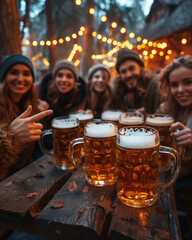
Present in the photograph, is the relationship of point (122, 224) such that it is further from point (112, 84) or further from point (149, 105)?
point (112, 84)

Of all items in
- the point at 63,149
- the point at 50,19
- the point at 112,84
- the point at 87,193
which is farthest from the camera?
the point at 50,19

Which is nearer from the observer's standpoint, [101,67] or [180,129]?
[180,129]

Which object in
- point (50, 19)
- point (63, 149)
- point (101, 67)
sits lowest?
point (63, 149)

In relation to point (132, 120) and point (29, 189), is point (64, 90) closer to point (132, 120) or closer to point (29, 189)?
point (132, 120)

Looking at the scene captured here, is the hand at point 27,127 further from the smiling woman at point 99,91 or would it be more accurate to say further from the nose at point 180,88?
the smiling woman at point 99,91

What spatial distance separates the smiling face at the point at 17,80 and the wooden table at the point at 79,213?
1.23 m

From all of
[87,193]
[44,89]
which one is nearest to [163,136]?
[87,193]

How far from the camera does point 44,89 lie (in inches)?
124

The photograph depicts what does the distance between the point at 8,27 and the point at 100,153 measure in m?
2.77

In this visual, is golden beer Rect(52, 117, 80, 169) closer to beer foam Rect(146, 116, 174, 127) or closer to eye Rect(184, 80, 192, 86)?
beer foam Rect(146, 116, 174, 127)

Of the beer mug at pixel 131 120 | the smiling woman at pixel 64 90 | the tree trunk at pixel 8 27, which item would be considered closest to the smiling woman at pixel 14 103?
the smiling woman at pixel 64 90

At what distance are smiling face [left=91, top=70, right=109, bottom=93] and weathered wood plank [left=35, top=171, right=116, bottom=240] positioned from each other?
2364 mm

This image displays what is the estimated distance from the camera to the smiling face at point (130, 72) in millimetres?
2905

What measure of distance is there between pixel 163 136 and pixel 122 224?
731 millimetres
